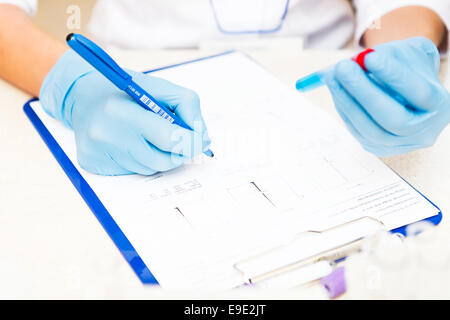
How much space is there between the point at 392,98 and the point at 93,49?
33 centimetres

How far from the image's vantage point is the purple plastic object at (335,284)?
426 mm

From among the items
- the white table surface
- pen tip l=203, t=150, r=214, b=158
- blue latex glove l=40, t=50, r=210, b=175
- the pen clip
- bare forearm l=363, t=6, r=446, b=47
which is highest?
the pen clip

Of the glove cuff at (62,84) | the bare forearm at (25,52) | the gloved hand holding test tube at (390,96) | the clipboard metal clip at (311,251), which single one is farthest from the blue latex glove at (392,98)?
the bare forearm at (25,52)

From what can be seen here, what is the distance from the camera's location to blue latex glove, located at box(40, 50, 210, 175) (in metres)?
0.55

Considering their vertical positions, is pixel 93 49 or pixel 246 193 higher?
pixel 93 49

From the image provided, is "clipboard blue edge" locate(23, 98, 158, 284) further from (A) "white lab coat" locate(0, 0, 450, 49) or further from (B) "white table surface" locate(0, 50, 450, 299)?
(A) "white lab coat" locate(0, 0, 450, 49)

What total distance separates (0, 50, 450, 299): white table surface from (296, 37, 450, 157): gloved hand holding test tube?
6 centimetres

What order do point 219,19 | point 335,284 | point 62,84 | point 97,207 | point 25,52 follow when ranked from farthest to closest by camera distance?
1. point 219,19
2. point 25,52
3. point 62,84
4. point 97,207
5. point 335,284

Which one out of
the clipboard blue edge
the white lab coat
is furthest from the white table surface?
the white lab coat

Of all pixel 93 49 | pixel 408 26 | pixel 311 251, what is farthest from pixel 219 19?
pixel 311 251

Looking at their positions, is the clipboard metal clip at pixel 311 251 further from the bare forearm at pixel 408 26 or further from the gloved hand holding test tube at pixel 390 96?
the bare forearm at pixel 408 26

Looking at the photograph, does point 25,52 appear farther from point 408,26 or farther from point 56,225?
point 408,26

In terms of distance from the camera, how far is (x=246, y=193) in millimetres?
543

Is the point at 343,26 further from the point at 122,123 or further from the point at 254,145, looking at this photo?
the point at 122,123
